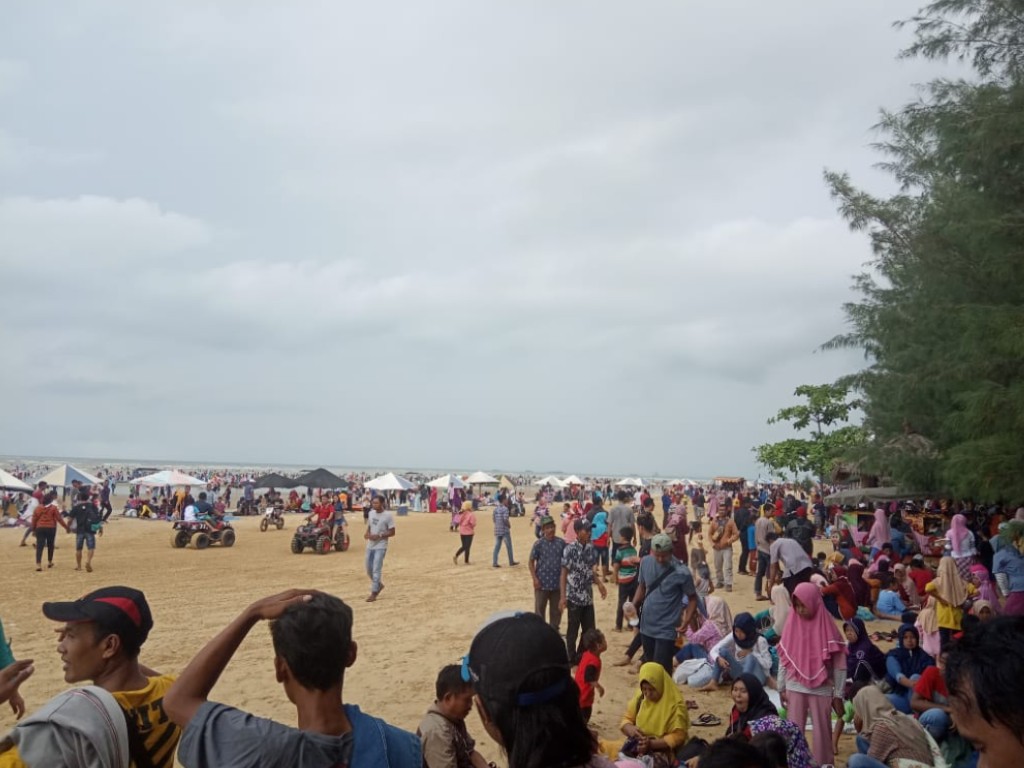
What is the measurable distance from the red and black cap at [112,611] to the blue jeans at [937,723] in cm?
568

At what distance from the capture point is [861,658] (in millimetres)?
6879

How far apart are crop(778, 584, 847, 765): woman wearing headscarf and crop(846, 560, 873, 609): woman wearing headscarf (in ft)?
19.6

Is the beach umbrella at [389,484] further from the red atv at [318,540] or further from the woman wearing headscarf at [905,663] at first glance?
the woman wearing headscarf at [905,663]

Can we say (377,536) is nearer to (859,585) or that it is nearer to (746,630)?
(746,630)

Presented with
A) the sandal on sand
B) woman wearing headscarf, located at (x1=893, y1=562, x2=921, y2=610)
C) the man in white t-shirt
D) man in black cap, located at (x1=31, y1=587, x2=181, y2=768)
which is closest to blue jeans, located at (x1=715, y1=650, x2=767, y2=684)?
the sandal on sand

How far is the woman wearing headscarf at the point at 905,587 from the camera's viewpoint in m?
10.9

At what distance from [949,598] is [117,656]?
328 inches

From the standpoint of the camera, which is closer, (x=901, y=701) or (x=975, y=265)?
(x=901, y=701)

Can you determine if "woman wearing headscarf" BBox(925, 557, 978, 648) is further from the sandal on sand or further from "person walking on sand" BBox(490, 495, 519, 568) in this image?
"person walking on sand" BBox(490, 495, 519, 568)

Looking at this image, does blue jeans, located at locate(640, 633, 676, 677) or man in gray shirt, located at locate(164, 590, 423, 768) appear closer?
man in gray shirt, located at locate(164, 590, 423, 768)

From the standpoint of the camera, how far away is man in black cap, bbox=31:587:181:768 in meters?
2.37

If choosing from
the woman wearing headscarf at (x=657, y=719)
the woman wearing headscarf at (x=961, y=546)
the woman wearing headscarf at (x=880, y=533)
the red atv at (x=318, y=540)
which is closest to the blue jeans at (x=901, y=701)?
the woman wearing headscarf at (x=657, y=719)

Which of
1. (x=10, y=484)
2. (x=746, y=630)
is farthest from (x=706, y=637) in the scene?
(x=10, y=484)

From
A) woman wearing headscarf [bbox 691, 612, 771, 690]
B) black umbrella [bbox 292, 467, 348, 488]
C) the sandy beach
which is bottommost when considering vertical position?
the sandy beach
